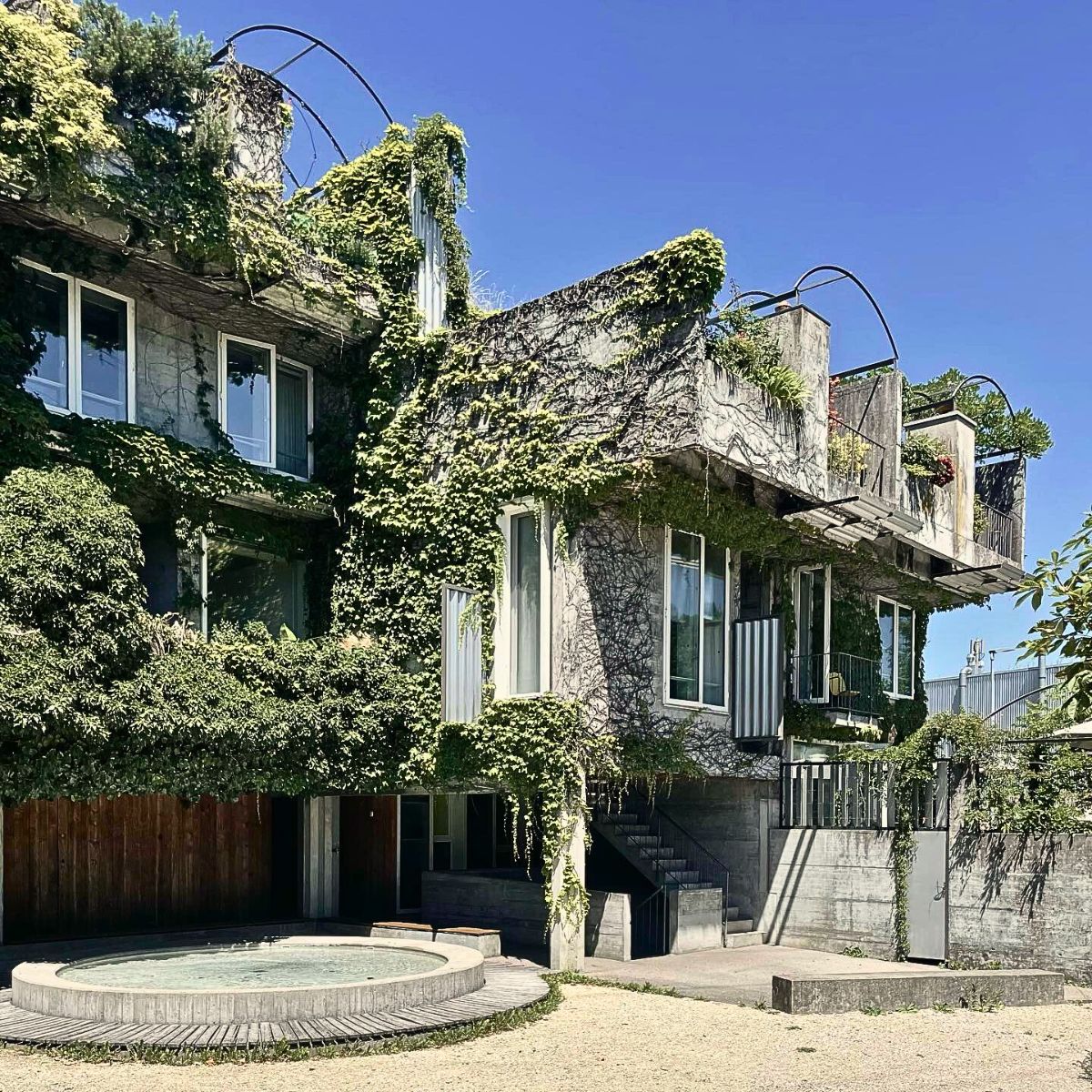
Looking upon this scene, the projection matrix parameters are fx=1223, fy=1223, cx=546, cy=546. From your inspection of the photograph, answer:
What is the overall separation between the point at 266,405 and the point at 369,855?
745 cm

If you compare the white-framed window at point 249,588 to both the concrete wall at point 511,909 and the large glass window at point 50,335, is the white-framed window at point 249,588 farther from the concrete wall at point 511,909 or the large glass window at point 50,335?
the concrete wall at point 511,909

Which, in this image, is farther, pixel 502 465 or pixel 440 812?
pixel 440 812

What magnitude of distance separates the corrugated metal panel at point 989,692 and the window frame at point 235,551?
45.7 feet

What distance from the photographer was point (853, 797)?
1780cm

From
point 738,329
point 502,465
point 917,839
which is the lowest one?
point 917,839

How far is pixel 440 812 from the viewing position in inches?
832

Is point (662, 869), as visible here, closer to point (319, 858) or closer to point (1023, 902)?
point (1023, 902)

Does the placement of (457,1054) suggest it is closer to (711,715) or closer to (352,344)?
(711,715)

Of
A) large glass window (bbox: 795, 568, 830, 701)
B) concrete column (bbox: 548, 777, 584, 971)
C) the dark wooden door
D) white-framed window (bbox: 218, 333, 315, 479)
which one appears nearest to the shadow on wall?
large glass window (bbox: 795, 568, 830, 701)

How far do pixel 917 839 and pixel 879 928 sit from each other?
1412 mm

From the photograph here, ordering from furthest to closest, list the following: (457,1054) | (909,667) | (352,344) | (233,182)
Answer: (909,667) < (352,344) < (233,182) < (457,1054)

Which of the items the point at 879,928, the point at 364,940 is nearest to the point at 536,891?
the point at 364,940

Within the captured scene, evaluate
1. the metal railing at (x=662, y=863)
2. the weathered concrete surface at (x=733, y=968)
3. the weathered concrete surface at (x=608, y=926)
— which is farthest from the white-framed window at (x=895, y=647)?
the weathered concrete surface at (x=608, y=926)

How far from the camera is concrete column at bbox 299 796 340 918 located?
62.8 ft
